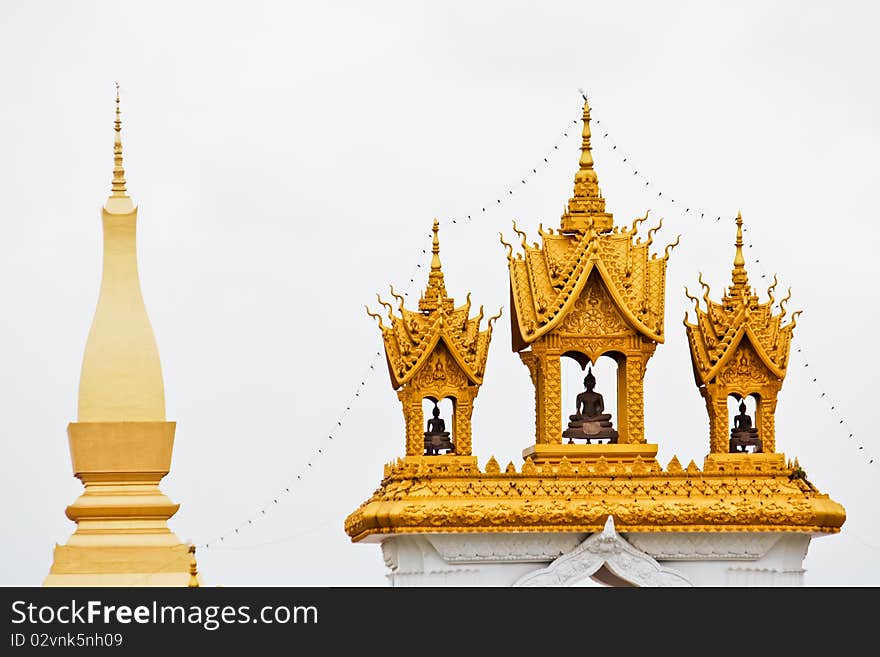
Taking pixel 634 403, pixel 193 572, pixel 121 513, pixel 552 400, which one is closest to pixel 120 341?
pixel 121 513

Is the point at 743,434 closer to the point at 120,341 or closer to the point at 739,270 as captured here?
the point at 739,270

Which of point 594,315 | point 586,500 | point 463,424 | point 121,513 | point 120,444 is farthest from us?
point 120,444

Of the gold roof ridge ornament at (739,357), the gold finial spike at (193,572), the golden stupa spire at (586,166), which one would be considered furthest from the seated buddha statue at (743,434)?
the gold finial spike at (193,572)

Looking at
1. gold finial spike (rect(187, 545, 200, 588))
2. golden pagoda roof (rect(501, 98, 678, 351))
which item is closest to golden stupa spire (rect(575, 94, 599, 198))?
golden pagoda roof (rect(501, 98, 678, 351))

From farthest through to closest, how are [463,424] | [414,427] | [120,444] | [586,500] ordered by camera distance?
[120,444] < [463,424] < [414,427] < [586,500]

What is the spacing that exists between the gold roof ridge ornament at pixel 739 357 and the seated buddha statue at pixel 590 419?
4.44 ft

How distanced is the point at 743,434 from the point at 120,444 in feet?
31.3

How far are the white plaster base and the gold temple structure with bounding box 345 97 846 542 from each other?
0.29 m

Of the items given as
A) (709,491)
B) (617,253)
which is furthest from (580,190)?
(709,491)

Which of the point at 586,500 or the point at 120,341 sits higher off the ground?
the point at 120,341

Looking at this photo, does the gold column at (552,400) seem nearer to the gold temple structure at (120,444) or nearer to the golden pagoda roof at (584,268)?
the golden pagoda roof at (584,268)

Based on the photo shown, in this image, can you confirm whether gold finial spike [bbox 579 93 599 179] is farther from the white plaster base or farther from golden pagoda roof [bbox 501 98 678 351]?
the white plaster base

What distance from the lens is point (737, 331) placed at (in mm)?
49812

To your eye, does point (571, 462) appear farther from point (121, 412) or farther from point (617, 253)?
point (121, 412)
